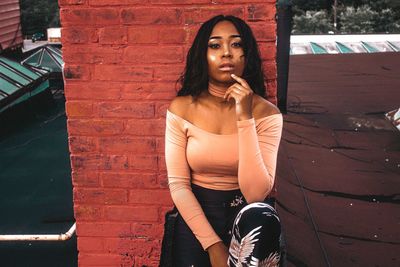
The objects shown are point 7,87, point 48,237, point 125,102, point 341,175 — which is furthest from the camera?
point 7,87

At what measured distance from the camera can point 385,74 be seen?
8.26 metres

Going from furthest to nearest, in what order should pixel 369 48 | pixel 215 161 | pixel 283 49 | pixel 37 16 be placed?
pixel 37 16, pixel 369 48, pixel 283 49, pixel 215 161

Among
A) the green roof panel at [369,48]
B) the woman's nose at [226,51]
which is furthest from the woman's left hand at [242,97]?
the green roof panel at [369,48]

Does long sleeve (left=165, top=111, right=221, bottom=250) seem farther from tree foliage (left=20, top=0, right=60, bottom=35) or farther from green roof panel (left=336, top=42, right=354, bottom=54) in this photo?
tree foliage (left=20, top=0, right=60, bottom=35)

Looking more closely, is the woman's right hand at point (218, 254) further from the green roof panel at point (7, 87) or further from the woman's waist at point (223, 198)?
the green roof panel at point (7, 87)

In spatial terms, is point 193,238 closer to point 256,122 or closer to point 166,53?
point 256,122

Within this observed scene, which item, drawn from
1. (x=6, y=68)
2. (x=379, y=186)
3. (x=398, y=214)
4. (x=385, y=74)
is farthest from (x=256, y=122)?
(x=6, y=68)

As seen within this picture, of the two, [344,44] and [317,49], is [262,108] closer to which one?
[317,49]

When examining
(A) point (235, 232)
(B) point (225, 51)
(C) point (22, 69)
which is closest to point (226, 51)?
(B) point (225, 51)

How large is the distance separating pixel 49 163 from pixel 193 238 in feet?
22.8

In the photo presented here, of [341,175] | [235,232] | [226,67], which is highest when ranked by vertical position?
[226,67]

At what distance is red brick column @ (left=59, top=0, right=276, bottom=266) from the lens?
2426mm

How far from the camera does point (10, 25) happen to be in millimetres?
16594

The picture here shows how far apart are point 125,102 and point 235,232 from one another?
99 cm
